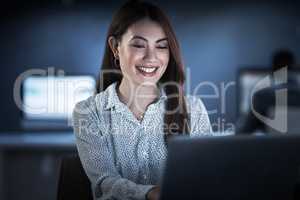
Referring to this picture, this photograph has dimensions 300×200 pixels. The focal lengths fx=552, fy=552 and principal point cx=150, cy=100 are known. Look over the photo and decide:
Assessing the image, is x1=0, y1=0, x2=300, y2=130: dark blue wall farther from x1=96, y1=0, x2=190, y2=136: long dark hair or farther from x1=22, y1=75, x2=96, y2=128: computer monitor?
x1=96, y1=0, x2=190, y2=136: long dark hair

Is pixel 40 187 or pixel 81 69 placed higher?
pixel 81 69

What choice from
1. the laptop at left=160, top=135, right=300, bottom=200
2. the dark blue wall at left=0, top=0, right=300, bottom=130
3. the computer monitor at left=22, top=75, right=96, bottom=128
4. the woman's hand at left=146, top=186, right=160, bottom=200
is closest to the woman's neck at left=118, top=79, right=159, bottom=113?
the woman's hand at left=146, top=186, right=160, bottom=200

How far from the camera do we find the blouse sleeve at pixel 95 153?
1087 millimetres

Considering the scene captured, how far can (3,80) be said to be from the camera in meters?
3.17

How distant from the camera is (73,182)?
1232 mm

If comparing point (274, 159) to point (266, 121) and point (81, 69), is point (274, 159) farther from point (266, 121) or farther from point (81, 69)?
point (81, 69)

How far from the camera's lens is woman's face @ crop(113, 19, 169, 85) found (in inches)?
48.5

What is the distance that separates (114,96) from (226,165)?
54 centimetres

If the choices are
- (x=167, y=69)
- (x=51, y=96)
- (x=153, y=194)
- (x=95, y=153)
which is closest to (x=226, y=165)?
(x=153, y=194)

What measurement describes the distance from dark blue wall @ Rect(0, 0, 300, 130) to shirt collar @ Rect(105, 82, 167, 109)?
6.20 feet

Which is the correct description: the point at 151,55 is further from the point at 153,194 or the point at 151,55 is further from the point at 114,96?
the point at 153,194

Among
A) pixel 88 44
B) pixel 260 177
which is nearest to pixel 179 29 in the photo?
pixel 88 44

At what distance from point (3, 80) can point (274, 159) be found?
8.57ft

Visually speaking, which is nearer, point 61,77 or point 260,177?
point 260,177
